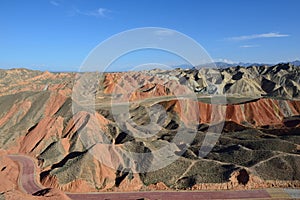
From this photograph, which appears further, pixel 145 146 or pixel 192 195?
pixel 145 146

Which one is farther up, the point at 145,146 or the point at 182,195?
the point at 145,146

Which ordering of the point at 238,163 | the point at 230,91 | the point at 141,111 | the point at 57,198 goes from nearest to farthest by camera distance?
1. the point at 57,198
2. the point at 238,163
3. the point at 141,111
4. the point at 230,91

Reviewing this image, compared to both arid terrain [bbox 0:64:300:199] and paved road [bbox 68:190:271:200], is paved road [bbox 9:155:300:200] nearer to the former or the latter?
paved road [bbox 68:190:271:200]

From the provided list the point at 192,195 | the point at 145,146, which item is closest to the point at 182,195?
the point at 192,195

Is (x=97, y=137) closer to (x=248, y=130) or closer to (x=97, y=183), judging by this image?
(x=97, y=183)

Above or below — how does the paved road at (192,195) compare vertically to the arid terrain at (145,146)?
below

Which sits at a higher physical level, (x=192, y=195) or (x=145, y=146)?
(x=145, y=146)

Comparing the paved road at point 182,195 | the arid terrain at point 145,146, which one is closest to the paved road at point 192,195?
the paved road at point 182,195

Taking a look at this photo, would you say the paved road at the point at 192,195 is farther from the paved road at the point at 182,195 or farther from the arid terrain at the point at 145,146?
the arid terrain at the point at 145,146

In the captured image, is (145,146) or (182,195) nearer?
(182,195)

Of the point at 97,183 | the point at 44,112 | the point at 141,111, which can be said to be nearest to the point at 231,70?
the point at 141,111

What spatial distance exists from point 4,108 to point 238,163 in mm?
47504

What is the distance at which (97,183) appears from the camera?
3762 cm

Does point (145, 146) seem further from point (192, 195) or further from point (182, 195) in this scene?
point (192, 195)
